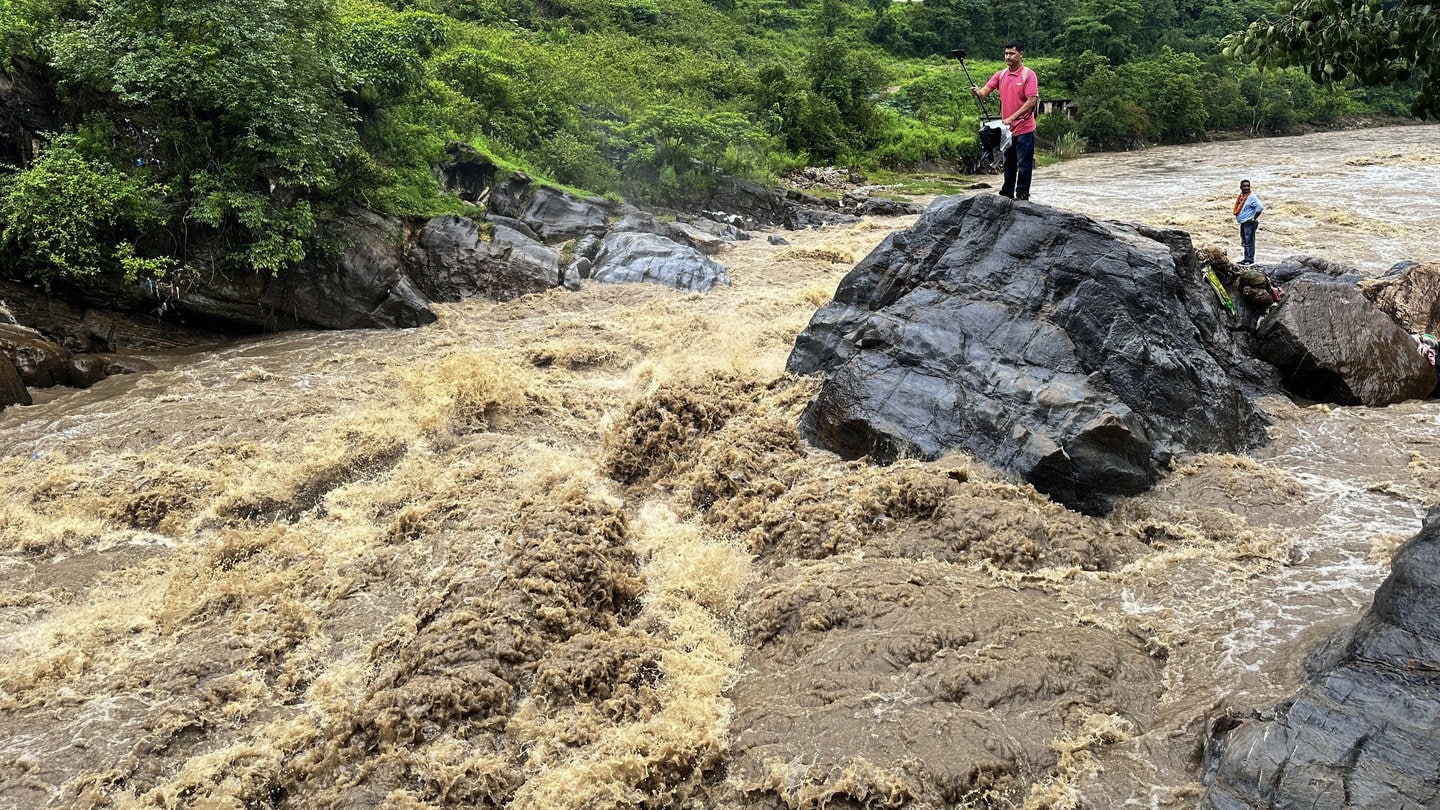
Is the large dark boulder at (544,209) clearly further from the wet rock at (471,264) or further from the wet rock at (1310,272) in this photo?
the wet rock at (1310,272)

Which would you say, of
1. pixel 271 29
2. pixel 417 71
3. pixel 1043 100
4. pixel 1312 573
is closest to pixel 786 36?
pixel 1043 100

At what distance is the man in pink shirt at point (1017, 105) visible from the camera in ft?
29.9

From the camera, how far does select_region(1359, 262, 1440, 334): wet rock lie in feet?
35.8

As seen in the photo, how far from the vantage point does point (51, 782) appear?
4957 millimetres

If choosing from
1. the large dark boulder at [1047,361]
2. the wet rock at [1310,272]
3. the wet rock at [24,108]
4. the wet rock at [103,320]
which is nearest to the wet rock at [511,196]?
the wet rock at [103,320]

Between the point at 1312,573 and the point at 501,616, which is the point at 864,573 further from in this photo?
the point at 1312,573

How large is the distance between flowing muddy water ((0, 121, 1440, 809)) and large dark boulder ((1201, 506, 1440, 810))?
40 cm

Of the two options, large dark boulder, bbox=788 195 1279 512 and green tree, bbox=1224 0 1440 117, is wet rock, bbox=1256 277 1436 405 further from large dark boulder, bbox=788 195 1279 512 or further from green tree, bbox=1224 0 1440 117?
green tree, bbox=1224 0 1440 117

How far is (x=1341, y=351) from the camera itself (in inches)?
376

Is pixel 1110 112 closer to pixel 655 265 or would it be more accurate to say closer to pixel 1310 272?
pixel 1310 272

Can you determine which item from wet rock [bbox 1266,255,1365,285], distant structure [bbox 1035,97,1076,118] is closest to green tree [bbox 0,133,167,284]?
wet rock [bbox 1266,255,1365,285]

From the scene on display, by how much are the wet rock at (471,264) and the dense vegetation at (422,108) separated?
0.69m

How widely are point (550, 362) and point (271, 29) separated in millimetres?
6795

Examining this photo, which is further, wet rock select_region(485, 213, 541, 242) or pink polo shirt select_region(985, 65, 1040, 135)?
wet rock select_region(485, 213, 541, 242)
